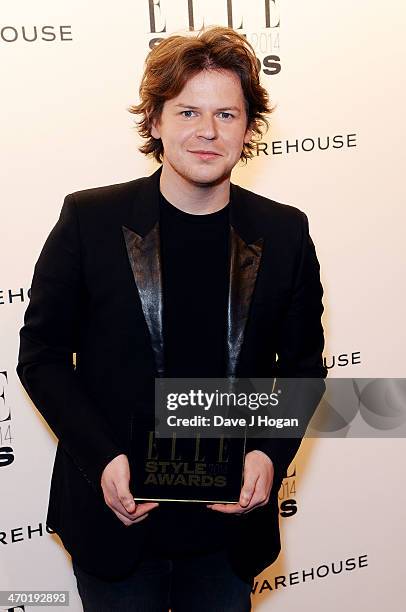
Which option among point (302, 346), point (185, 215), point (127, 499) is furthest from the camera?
point (302, 346)

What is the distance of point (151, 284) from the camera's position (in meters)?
1.41

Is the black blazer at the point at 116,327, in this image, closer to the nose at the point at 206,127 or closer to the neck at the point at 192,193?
the neck at the point at 192,193

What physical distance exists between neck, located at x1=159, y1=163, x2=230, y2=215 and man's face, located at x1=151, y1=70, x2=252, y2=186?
0.01m

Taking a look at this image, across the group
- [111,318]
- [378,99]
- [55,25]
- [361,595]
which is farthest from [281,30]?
[361,595]

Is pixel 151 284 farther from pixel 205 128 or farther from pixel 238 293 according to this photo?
pixel 205 128

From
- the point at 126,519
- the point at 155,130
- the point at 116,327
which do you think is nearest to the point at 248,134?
the point at 155,130

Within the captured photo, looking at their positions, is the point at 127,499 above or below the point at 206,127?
below

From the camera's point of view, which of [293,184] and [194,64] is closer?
[194,64]

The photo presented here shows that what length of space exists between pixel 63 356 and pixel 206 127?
0.45 m

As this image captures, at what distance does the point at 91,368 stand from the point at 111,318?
0.10 meters

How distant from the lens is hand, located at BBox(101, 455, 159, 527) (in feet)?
4.46

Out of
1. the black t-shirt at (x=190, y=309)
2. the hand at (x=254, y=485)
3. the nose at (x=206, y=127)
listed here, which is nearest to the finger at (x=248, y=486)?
the hand at (x=254, y=485)

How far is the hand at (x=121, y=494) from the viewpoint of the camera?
4.46ft

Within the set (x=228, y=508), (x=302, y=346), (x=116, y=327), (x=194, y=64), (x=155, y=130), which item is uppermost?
(x=194, y=64)
